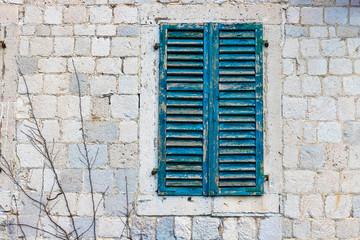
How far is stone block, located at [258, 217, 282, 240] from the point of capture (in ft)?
14.1

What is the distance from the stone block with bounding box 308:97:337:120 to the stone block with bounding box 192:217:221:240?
1343 millimetres

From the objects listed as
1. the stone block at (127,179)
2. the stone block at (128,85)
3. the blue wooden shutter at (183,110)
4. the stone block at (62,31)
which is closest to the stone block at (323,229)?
the blue wooden shutter at (183,110)

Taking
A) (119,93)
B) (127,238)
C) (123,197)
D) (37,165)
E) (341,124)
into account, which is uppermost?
(119,93)

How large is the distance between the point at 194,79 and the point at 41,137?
1.53m

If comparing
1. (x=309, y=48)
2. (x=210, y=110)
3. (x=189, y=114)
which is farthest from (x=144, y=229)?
(x=309, y=48)

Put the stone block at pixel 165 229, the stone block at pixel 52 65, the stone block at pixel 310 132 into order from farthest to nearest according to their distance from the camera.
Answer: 1. the stone block at pixel 52 65
2. the stone block at pixel 310 132
3. the stone block at pixel 165 229

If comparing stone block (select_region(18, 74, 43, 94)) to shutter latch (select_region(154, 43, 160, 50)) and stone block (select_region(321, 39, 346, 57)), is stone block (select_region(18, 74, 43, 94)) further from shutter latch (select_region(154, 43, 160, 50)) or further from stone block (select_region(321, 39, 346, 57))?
stone block (select_region(321, 39, 346, 57))

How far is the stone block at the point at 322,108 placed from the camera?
14.6 ft

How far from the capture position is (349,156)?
4.39 m

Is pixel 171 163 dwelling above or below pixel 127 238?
above

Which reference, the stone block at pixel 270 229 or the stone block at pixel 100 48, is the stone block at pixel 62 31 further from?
the stone block at pixel 270 229

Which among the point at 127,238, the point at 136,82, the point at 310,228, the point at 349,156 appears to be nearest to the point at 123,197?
the point at 127,238

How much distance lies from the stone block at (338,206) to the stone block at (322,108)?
0.74 m

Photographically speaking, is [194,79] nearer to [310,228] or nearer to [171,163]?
[171,163]
